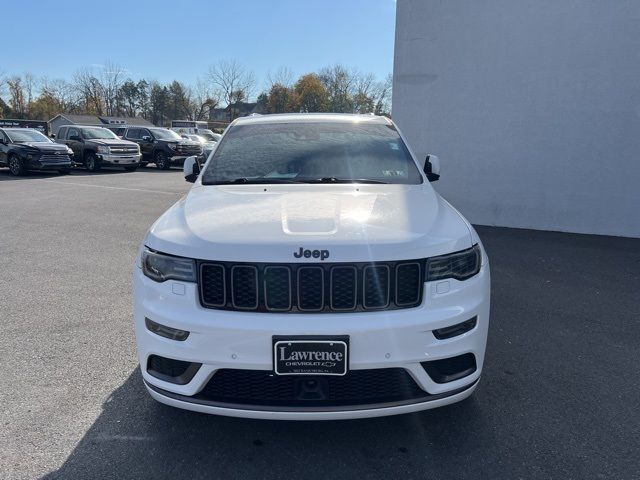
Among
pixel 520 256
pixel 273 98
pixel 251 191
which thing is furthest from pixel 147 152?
pixel 273 98

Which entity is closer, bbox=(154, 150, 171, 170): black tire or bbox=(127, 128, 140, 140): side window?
bbox=(154, 150, 171, 170): black tire

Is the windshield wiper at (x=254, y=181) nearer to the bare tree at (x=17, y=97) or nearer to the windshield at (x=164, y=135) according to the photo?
the windshield at (x=164, y=135)

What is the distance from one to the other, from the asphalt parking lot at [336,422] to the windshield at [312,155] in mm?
1602

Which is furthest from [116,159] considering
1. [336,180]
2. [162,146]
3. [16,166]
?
[336,180]

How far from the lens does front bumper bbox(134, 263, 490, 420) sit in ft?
7.41

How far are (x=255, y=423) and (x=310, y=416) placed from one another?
69 cm

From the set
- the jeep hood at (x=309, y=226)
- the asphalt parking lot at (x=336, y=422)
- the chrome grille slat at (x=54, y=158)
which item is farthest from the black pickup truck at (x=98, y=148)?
the jeep hood at (x=309, y=226)

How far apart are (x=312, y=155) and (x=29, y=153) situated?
57.1ft

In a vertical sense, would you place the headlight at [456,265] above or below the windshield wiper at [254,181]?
below

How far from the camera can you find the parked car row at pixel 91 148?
58.0 ft

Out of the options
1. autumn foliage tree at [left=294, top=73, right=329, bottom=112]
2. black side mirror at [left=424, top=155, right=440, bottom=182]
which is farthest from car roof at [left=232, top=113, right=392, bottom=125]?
autumn foliage tree at [left=294, top=73, right=329, bottom=112]

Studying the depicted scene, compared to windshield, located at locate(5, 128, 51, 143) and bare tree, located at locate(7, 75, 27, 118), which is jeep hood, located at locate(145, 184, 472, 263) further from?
bare tree, located at locate(7, 75, 27, 118)

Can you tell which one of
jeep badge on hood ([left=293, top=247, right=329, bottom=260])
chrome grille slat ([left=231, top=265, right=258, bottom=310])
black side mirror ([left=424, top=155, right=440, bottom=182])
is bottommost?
chrome grille slat ([left=231, top=265, right=258, bottom=310])

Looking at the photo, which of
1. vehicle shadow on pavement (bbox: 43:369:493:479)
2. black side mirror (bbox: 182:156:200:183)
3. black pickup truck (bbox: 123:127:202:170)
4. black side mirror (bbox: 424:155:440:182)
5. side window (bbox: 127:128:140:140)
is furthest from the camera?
side window (bbox: 127:128:140:140)
